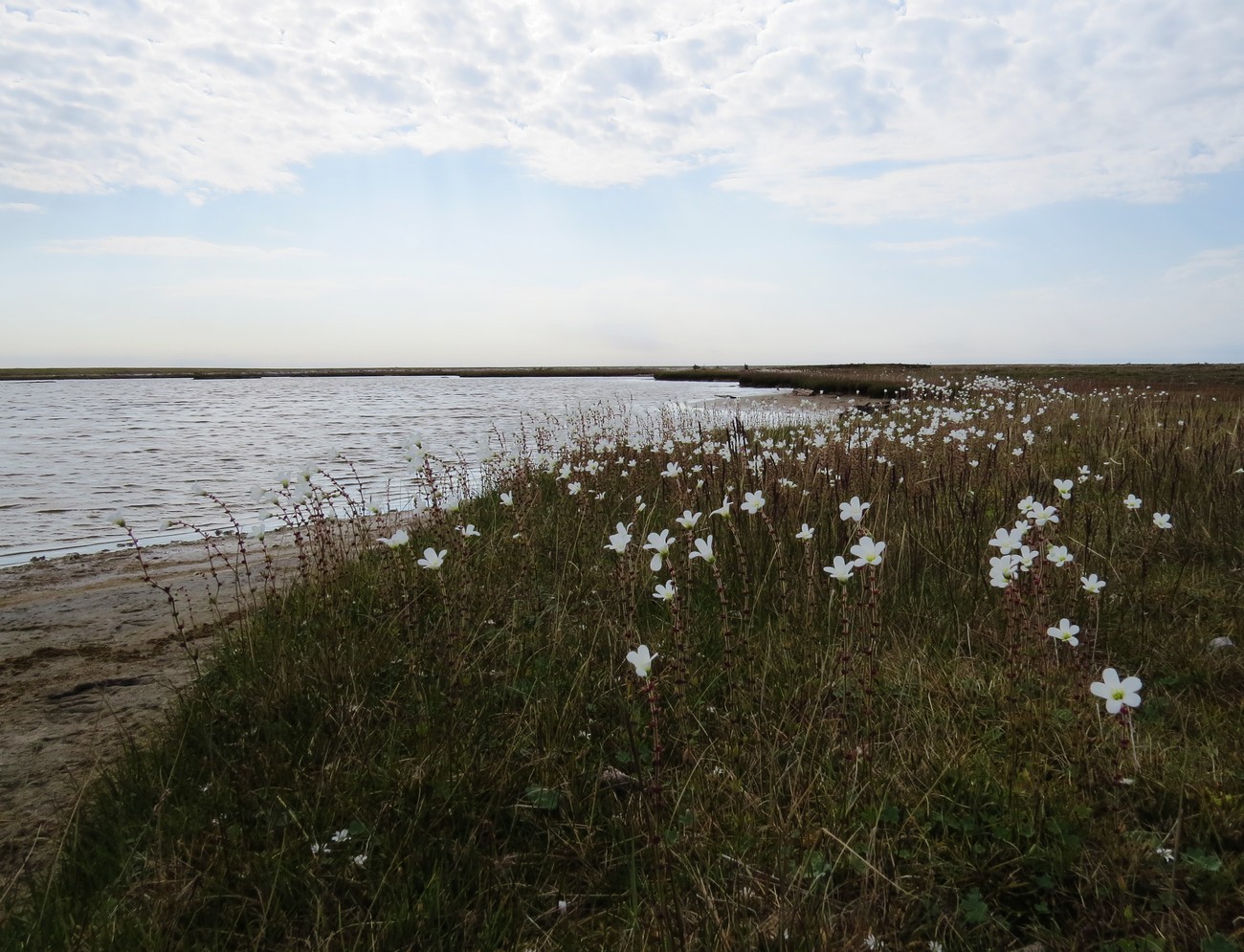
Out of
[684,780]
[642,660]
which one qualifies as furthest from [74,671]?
[642,660]

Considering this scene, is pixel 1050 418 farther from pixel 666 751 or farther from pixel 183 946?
pixel 183 946

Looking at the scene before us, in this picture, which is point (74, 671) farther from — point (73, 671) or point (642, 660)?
point (642, 660)

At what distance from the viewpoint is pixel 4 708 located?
3.50m

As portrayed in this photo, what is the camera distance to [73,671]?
4039 mm

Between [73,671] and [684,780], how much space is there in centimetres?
370

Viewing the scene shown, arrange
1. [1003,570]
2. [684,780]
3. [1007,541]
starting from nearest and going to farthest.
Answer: [684,780] → [1003,570] → [1007,541]

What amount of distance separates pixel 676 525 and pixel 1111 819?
389cm

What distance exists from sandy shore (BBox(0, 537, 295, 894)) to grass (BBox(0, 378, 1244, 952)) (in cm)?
27

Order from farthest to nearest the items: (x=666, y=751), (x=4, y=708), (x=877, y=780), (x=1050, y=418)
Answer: (x=1050, y=418) < (x=4, y=708) < (x=666, y=751) < (x=877, y=780)

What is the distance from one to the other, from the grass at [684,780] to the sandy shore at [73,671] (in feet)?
0.88

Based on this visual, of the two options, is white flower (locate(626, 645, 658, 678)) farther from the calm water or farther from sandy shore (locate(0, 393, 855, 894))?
the calm water

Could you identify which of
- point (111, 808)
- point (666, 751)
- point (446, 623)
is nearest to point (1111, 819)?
point (666, 751)

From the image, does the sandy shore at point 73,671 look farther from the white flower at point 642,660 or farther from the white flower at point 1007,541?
the white flower at point 1007,541

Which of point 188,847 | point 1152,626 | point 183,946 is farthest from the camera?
point 1152,626
